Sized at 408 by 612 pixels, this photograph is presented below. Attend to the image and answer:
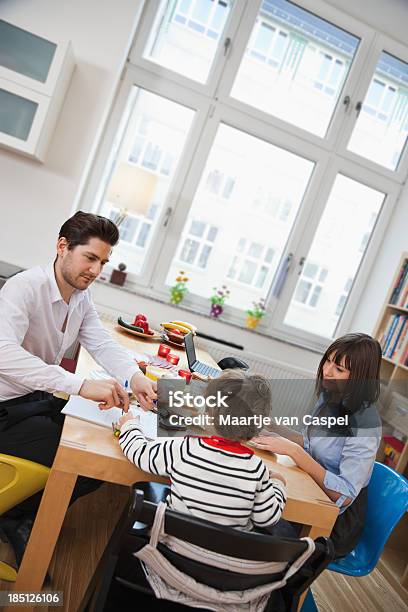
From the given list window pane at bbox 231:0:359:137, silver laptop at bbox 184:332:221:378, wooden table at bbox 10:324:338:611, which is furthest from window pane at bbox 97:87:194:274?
wooden table at bbox 10:324:338:611

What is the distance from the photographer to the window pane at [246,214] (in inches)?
146

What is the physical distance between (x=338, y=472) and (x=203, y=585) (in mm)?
739

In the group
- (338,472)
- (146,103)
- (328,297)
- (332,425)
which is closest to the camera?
(338,472)

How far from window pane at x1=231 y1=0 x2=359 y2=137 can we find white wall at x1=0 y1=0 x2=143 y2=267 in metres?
1.00

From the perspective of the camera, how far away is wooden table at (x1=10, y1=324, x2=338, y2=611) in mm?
1157

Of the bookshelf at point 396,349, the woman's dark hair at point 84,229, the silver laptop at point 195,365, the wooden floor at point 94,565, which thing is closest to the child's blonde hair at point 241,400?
the woman's dark hair at point 84,229

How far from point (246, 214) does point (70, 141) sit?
1.45 metres

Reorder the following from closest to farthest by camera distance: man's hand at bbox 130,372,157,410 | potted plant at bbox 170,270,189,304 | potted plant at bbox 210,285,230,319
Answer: man's hand at bbox 130,372,157,410 < potted plant at bbox 170,270,189,304 < potted plant at bbox 210,285,230,319

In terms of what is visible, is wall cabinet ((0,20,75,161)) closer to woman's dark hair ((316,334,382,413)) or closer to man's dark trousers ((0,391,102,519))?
man's dark trousers ((0,391,102,519))

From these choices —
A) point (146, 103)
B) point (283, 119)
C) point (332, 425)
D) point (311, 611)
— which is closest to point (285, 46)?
point (283, 119)

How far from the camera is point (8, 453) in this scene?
4.66 feet

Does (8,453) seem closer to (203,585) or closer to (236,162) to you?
(203,585)

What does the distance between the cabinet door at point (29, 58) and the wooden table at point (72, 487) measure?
219 cm

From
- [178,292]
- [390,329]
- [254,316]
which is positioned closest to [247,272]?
[254,316]
